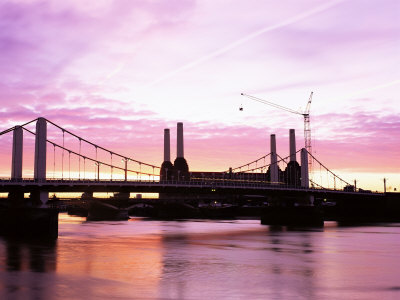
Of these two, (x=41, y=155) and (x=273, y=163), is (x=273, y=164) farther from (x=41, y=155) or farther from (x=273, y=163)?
(x=41, y=155)

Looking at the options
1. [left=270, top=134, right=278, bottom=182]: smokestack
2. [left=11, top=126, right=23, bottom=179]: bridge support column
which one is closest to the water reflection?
[left=11, top=126, right=23, bottom=179]: bridge support column

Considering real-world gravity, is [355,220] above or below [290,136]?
below

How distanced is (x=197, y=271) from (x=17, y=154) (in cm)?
4448

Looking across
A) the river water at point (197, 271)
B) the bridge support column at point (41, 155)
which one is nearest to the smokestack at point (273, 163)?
the bridge support column at point (41, 155)

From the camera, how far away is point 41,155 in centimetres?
7631

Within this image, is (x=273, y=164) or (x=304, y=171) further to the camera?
(x=273, y=164)

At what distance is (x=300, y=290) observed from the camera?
3045 centimetres

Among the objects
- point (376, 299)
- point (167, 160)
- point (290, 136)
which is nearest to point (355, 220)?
point (290, 136)

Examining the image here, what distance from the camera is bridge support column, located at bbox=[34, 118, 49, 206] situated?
7388 centimetres

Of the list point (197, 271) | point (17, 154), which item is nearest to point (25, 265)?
point (197, 271)

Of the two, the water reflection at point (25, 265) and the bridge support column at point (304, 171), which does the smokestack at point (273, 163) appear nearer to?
the bridge support column at point (304, 171)

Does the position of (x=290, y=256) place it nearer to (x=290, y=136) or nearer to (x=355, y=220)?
(x=355, y=220)

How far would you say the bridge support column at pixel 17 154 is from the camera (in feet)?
239

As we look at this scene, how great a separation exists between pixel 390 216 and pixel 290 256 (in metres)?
87.5
